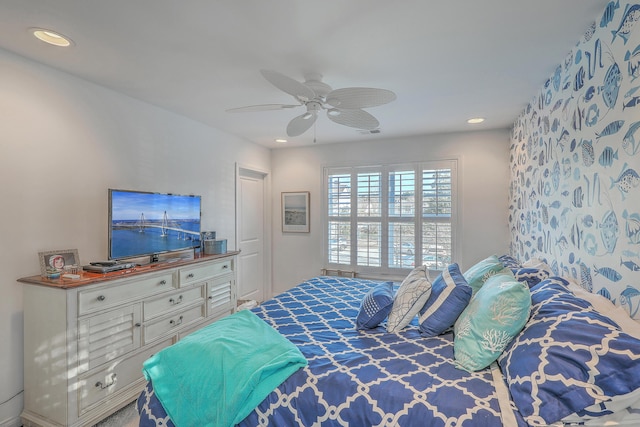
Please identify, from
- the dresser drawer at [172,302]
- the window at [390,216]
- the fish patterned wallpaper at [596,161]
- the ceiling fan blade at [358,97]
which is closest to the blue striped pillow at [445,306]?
the fish patterned wallpaper at [596,161]

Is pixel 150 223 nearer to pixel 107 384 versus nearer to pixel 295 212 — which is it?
pixel 107 384

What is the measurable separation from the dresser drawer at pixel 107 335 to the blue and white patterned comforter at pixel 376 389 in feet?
2.79

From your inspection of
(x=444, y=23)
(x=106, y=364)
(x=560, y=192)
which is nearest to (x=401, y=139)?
(x=560, y=192)

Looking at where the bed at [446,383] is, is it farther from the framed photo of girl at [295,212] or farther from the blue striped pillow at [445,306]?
the framed photo of girl at [295,212]

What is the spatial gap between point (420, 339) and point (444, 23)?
177 cm

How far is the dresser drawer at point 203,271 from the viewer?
274cm

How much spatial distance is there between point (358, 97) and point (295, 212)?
117 inches

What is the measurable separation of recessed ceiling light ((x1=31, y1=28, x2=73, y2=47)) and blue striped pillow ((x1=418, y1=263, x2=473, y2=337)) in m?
2.69

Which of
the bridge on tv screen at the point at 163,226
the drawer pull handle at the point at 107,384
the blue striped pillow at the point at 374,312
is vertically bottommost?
the drawer pull handle at the point at 107,384

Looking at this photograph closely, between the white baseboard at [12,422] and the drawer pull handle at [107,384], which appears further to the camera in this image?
the drawer pull handle at [107,384]

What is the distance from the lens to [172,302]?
261cm

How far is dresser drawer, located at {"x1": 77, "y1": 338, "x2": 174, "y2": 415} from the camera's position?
195 centimetres

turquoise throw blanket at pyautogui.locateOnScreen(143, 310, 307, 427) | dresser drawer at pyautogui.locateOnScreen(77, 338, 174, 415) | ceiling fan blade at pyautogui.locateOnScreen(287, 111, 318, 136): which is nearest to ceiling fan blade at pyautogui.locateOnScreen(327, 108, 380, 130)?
ceiling fan blade at pyautogui.locateOnScreen(287, 111, 318, 136)

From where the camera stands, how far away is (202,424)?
1297mm
